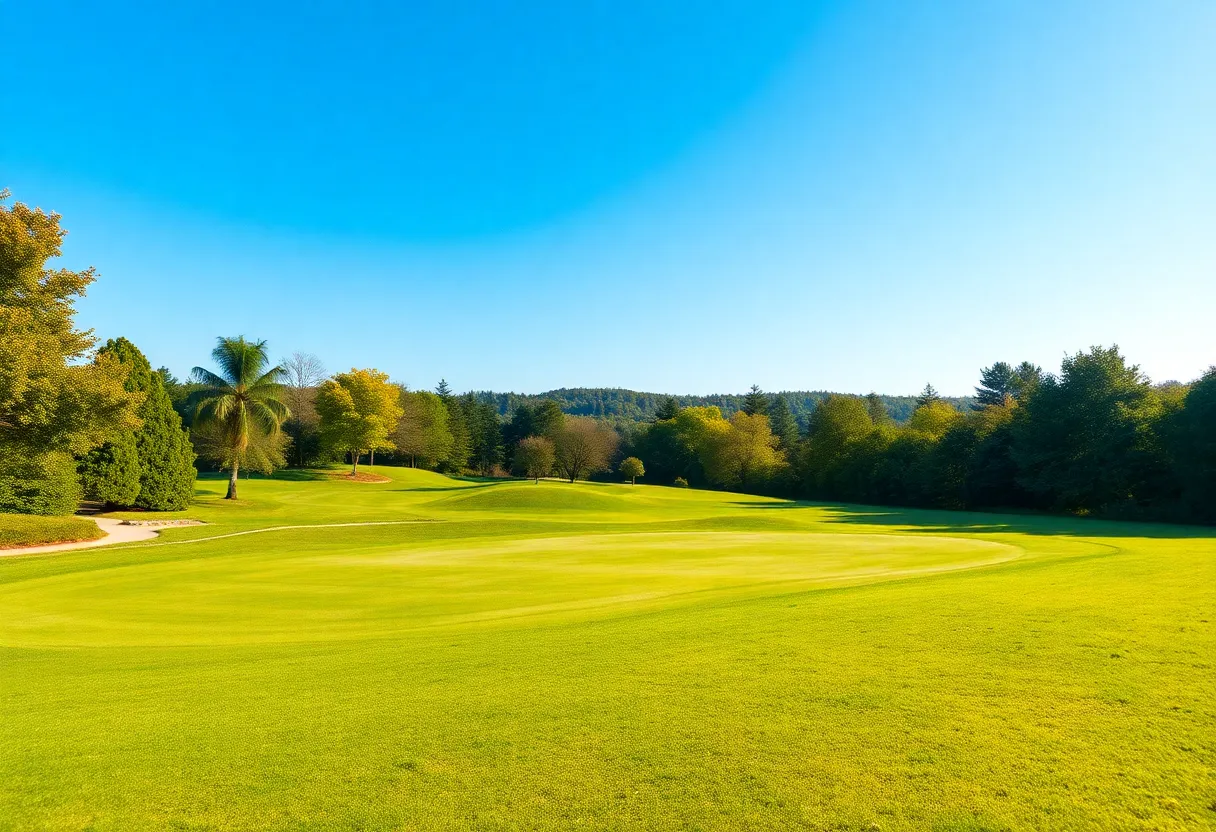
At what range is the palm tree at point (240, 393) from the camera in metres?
41.3

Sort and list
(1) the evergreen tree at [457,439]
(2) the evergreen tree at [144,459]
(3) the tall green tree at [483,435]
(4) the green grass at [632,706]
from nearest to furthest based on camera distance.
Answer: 1. (4) the green grass at [632,706]
2. (2) the evergreen tree at [144,459]
3. (1) the evergreen tree at [457,439]
4. (3) the tall green tree at [483,435]

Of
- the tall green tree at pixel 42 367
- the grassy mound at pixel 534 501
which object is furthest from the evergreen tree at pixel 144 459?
the grassy mound at pixel 534 501

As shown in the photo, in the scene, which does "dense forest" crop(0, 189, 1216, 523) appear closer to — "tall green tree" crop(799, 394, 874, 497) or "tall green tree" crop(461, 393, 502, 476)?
"tall green tree" crop(799, 394, 874, 497)

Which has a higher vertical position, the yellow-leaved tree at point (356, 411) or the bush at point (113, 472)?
the yellow-leaved tree at point (356, 411)

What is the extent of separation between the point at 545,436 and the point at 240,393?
61.4 meters

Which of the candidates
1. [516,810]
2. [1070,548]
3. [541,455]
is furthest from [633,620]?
[541,455]

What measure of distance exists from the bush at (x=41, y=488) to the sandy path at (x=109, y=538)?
1686 millimetres

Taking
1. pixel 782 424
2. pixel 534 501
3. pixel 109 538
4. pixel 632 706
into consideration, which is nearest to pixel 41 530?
pixel 109 538

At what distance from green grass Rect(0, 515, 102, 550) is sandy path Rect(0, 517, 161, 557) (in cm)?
37

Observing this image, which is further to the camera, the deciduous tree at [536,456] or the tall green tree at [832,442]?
the deciduous tree at [536,456]

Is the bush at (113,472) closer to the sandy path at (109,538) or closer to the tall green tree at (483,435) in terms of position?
the sandy path at (109,538)

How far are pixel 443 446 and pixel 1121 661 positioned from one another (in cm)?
9497

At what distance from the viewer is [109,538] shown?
2670 cm

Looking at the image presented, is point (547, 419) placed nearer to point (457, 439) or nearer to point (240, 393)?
point (457, 439)
